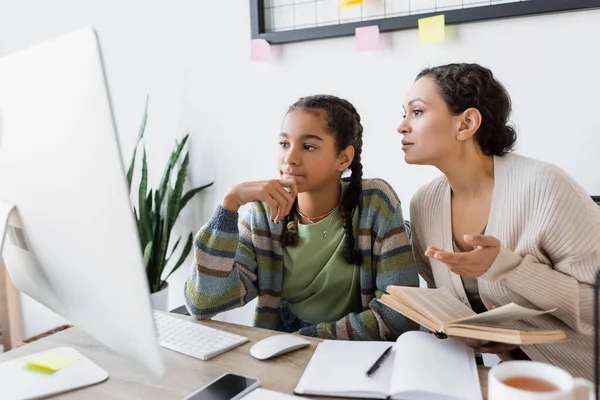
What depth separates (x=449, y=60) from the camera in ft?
5.81

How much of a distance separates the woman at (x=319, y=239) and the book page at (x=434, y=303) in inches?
→ 9.3

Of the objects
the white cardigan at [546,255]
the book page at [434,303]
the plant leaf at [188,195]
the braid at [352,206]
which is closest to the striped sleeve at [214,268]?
the braid at [352,206]

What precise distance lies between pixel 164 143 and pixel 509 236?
167cm

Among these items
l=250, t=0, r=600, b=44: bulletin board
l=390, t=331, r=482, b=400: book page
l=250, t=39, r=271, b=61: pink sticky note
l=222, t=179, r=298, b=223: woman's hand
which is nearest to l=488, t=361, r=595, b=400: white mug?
l=390, t=331, r=482, b=400: book page

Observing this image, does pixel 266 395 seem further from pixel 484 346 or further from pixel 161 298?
pixel 161 298

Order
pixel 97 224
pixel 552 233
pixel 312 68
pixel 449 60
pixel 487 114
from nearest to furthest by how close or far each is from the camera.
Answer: pixel 97 224 < pixel 552 233 < pixel 487 114 < pixel 449 60 < pixel 312 68

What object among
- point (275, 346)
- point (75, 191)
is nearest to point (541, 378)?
point (275, 346)

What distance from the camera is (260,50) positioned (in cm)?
209

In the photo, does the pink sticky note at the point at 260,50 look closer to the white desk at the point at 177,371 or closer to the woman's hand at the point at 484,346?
the white desk at the point at 177,371

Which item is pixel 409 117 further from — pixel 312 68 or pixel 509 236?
pixel 312 68

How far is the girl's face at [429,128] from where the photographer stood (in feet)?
4.25

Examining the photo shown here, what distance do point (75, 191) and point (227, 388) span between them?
43 centimetres

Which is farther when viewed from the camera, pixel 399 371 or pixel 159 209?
pixel 159 209

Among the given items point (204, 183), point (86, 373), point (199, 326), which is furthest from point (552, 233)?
point (204, 183)
